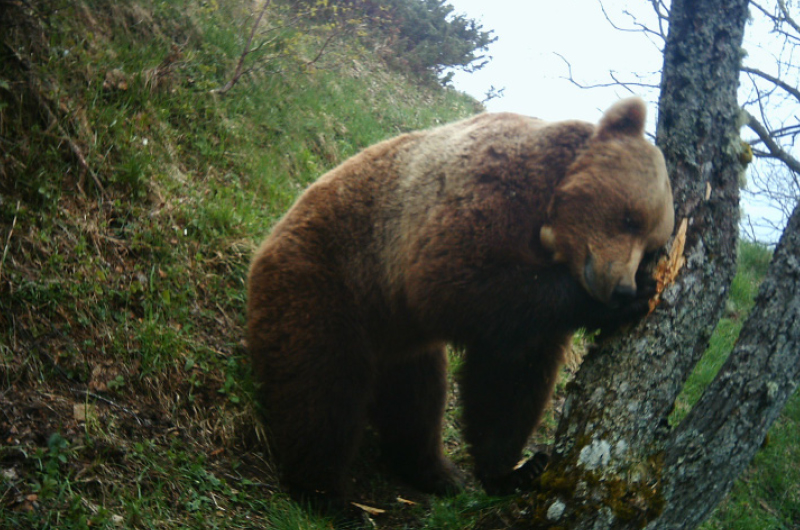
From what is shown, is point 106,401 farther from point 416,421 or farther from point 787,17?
point 787,17

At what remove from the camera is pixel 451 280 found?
3.47 meters

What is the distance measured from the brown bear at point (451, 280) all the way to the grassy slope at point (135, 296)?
37cm

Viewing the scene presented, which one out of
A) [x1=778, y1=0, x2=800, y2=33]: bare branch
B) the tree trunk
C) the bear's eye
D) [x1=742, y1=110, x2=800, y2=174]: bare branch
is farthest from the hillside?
[x1=778, y1=0, x2=800, y2=33]: bare branch

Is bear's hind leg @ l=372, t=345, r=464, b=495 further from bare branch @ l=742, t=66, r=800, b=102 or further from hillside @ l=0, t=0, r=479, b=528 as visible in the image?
bare branch @ l=742, t=66, r=800, b=102

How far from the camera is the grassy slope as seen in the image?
9.87ft

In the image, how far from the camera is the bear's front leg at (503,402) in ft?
12.6

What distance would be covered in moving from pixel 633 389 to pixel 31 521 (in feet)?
7.95

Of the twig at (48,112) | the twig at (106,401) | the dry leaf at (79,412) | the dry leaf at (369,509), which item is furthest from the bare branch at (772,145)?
the dry leaf at (79,412)

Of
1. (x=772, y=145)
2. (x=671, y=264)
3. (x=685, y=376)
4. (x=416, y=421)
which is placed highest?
(x=772, y=145)

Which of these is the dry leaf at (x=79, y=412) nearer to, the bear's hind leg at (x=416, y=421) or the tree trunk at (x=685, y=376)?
the bear's hind leg at (x=416, y=421)

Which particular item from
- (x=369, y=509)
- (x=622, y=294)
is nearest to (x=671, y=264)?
(x=622, y=294)

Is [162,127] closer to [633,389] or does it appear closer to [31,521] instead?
[31,521]

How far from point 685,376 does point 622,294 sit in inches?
17.6

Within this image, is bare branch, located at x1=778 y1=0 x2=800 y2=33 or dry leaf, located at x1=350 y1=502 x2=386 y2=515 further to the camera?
bare branch, located at x1=778 y1=0 x2=800 y2=33
